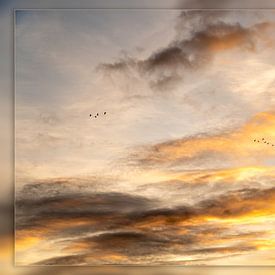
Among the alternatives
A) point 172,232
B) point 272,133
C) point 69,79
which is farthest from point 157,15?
point 172,232

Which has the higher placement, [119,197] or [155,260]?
[119,197]

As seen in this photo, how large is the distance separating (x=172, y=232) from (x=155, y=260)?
0.19m

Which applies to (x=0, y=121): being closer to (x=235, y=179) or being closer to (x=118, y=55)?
(x=118, y=55)

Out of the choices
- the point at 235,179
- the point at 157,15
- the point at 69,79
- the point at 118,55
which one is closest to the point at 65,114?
the point at 69,79

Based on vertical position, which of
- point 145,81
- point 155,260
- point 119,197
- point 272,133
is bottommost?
point 155,260

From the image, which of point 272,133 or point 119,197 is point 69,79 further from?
point 272,133

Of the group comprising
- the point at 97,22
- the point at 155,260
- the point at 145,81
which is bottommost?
the point at 155,260

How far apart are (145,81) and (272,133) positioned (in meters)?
0.81

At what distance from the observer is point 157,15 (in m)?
3.67

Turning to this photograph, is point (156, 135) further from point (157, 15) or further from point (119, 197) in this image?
point (157, 15)

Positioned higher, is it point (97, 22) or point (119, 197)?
point (97, 22)

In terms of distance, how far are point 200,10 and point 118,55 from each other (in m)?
0.56

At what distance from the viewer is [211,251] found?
3613mm

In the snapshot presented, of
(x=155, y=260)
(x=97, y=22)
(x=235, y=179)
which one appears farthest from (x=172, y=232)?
(x=97, y=22)
